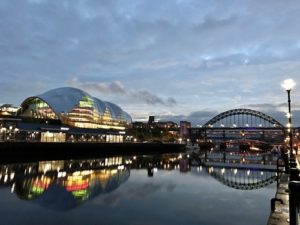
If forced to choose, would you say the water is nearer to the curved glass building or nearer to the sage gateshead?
the sage gateshead

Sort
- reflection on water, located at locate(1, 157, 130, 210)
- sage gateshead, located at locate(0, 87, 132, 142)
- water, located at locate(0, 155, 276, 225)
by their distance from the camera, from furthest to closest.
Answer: sage gateshead, located at locate(0, 87, 132, 142), reflection on water, located at locate(1, 157, 130, 210), water, located at locate(0, 155, 276, 225)

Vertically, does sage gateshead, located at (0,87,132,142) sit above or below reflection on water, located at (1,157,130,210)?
above

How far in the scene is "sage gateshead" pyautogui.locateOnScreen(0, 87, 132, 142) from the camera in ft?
346

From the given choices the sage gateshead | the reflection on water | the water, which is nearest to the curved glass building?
the sage gateshead

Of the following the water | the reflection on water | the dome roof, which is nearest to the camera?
the water

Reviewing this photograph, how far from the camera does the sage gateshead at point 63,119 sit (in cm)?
10550

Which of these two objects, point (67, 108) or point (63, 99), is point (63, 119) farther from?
point (63, 99)

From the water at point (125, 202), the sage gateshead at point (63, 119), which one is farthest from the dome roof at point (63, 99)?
the water at point (125, 202)

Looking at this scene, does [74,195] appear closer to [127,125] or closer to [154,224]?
[154,224]

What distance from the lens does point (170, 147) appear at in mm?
141875

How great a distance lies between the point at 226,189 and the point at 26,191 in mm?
19875

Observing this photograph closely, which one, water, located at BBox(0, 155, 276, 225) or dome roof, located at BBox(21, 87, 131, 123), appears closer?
water, located at BBox(0, 155, 276, 225)

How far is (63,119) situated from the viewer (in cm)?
13962

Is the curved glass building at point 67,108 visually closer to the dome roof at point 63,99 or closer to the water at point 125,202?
the dome roof at point 63,99
